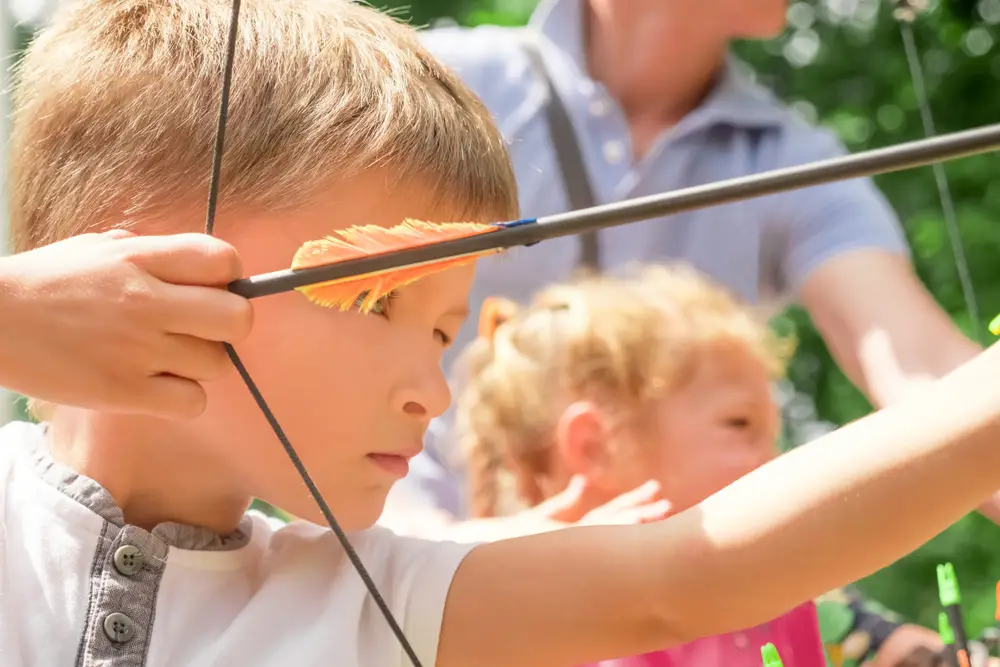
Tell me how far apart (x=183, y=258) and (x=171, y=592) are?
261 mm

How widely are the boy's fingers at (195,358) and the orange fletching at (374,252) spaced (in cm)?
5

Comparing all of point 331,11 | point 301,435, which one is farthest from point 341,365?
point 331,11

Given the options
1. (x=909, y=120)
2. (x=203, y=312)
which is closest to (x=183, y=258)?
(x=203, y=312)

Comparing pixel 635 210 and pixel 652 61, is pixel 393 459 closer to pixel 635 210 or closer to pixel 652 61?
pixel 635 210

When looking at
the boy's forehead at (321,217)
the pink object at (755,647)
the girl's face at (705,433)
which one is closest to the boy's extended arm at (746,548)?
the boy's forehead at (321,217)

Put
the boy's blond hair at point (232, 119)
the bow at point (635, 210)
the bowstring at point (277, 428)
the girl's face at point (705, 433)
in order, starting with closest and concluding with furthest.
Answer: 1. the bow at point (635, 210)
2. the bowstring at point (277, 428)
3. the boy's blond hair at point (232, 119)
4. the girl's face at point (705, 433)

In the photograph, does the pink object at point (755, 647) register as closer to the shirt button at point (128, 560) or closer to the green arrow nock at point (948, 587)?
the green arrow nock at point (948, 587)

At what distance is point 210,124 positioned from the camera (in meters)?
0.88

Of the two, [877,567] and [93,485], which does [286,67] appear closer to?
[93,485]

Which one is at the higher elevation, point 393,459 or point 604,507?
point 393,459

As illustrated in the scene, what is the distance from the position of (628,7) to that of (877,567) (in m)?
1.29

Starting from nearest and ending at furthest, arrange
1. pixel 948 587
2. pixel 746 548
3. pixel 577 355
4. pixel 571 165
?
pixel 746 548, pixel 948 587, pixel 577 355, pixel 571 165

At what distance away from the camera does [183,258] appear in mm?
690

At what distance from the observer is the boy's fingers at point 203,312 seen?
683 millimetres
